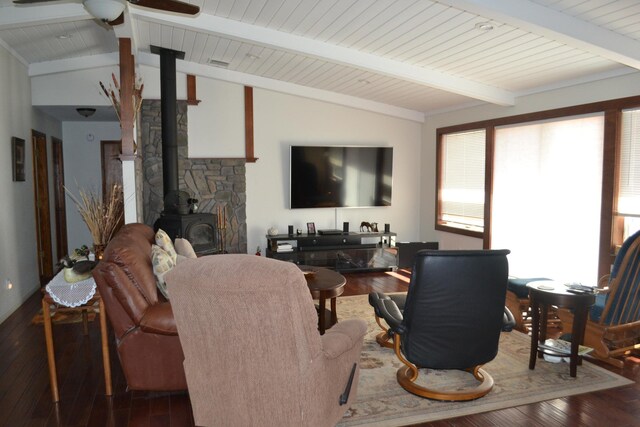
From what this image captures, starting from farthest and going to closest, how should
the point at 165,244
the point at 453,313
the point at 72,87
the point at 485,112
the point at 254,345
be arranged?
1. the point at 485,112
2. the point at 72,87
3. the point at 165,244
4. the point at 453,313
5. the point at 254,345

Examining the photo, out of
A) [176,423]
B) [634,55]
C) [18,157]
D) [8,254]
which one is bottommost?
[176,423]

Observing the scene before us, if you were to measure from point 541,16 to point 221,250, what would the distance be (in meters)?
4.69

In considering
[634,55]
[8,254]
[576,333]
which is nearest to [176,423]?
[576,333]

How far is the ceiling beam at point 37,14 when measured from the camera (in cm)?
401

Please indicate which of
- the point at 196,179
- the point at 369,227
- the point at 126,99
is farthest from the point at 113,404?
the point at 369,227

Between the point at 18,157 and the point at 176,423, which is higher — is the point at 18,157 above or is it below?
above

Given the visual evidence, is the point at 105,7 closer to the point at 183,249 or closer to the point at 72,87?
the point at 183,249

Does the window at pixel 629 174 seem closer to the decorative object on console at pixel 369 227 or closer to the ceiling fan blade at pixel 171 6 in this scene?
the decorative object on console at pixel 369 227

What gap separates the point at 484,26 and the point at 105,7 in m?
2.82

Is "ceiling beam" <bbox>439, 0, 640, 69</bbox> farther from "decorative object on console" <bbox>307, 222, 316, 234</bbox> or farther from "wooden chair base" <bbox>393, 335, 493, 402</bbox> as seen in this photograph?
"decorative object on console" <bbox>307, 222, 316, 234</bbox>

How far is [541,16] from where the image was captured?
3299mm

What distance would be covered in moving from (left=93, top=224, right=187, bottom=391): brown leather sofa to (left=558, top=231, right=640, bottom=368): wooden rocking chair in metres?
3.06

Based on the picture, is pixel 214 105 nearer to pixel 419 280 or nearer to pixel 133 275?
pixel 133 275

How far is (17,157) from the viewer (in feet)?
16.3
